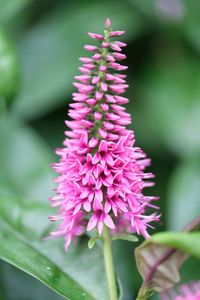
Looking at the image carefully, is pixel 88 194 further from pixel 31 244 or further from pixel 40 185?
pixel 40 185

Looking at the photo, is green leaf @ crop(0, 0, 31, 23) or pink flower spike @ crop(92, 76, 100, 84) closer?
pink flower spike @ crop(92, 76, 100, 84)

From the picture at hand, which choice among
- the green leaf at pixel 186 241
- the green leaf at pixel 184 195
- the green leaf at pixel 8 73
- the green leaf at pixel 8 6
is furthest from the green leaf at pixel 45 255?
the green leaf at pixel 8 6

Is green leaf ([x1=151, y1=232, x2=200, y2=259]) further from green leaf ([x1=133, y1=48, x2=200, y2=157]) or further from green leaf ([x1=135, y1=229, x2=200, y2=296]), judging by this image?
green leaf ([x1=133, y1=48, x2=200, y2=157])

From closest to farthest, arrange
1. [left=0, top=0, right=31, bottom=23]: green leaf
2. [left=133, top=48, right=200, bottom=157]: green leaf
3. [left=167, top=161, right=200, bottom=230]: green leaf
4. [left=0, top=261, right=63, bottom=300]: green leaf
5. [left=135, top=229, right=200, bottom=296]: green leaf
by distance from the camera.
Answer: [left=135, top=229, right=200, bottom=296]: green leaf, [left=0, top=261, right=63, bottom=300]: green leaf, [left=167, top=161, right=200, bottom=230]: green leaf, [left=133, top=48, right=200, bottom=157]: green leaf, [left=0, top=0, right=31, bottom=23]: green leaf

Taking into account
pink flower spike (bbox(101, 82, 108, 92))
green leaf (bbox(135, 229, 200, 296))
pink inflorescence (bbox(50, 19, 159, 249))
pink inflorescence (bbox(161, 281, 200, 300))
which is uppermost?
pink flower spike (bbox(101, 82, 108, 92))

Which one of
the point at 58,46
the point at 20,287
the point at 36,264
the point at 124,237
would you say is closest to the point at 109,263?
the point at 124,237

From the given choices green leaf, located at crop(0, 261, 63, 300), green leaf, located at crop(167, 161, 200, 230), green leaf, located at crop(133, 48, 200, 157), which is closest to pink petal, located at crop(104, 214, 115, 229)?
green leaf, located at crop(0, 261, 63, 300)
